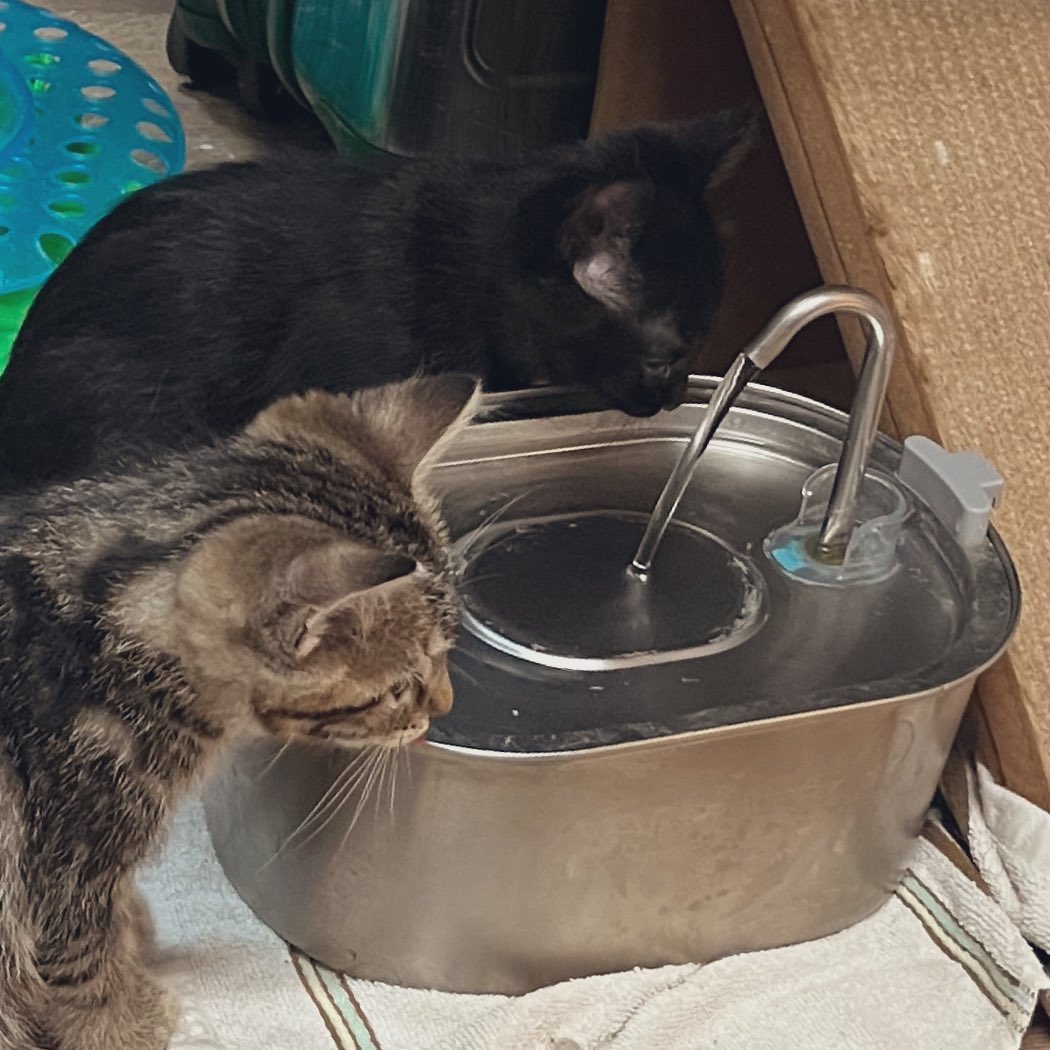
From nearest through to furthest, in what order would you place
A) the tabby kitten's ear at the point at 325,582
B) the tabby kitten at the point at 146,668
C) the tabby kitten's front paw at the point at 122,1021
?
the tabby kitten's ear at the point at 325,582
the tabby kitten at the point at 146,668
the tabby kitten's front paw at the point at 122,1021

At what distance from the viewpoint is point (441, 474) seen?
→ 126 cm

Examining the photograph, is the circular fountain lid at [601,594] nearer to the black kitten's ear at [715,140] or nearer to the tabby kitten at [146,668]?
the tabby kitten at [146,668]

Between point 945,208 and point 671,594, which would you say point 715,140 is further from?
point 671,594

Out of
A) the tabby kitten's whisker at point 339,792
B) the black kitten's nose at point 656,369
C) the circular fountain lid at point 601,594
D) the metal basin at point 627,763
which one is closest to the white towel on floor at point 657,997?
the metal basin at point 627,763

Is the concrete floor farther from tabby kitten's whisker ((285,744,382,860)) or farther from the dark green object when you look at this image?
tabby kitten's whisker ((285,744,382,860))

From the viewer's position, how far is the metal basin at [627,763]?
98cm

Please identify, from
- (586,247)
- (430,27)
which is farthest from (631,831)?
(430,27)

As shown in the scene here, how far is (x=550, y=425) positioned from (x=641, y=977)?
1.66 ft

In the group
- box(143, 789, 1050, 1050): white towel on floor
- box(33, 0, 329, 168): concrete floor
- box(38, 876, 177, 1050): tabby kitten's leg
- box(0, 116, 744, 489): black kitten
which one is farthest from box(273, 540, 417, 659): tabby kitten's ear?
box(33, 0, 329, 168): concrete floor

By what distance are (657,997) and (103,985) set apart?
414 millimetres

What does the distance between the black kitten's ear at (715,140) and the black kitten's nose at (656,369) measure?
0.59ft

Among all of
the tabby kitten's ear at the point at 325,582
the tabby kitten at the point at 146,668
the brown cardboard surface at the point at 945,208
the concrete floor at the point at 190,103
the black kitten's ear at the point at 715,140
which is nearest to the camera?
the tabby kitten's ear at the point at 325,582

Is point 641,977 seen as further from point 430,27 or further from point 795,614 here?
point 430,27

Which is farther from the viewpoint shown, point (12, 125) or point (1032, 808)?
point (12, 125)
